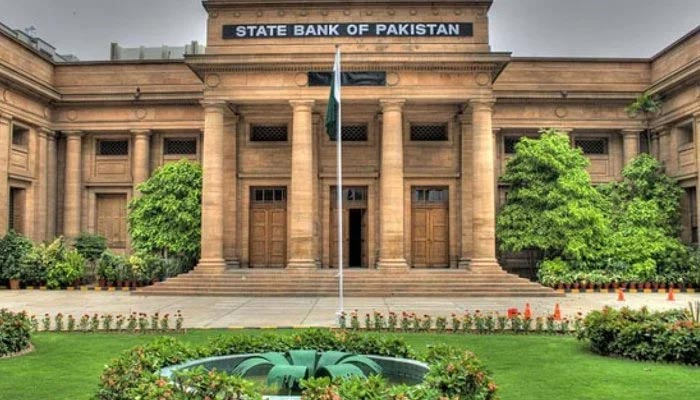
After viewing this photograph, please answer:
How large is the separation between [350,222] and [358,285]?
5513mm

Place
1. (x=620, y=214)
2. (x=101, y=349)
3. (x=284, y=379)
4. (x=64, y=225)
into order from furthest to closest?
1. (x=64, y=225)
2. (x=620, y=214)
3. (x=101, y=349)
4. (x=284, y=379)

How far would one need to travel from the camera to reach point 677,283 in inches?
1044

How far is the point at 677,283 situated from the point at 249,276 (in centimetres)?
1727

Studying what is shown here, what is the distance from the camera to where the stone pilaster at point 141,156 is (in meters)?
31.2

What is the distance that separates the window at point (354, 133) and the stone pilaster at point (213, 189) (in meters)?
5.80

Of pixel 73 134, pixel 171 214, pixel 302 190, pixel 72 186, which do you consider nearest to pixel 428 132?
pixel 302 190

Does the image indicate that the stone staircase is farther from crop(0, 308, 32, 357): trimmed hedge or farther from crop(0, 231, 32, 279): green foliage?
crop(0, 308, 32, 357): trimmed hedge

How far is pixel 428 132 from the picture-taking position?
28750 millimetres

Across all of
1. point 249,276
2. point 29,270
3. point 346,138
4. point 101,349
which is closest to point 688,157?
point 346,138

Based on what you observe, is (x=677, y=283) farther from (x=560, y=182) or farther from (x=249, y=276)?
(x=249, y=276)

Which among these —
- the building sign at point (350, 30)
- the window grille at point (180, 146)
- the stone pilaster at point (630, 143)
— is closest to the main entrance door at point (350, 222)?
the building sign at point (350, 30)

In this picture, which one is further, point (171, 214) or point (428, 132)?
point (428, 132)

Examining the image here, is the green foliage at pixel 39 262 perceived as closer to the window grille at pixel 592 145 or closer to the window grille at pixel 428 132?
the window grille at pixel 428 132

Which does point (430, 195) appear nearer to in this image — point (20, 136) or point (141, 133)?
point (141, 133)
